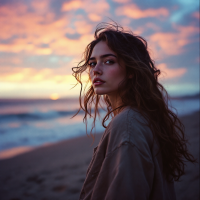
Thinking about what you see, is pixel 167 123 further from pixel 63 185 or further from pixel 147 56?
pixel 63 185

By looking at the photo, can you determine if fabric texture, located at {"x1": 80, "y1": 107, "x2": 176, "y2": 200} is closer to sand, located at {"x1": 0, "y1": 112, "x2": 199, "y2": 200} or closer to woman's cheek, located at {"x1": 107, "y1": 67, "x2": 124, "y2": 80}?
woman's cheek, located at {"x1": 107, "y1": 67, "x2": 124, "y2": 80}

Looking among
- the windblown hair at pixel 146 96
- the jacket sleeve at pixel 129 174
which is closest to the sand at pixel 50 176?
the windblown hair at pixel 146 96

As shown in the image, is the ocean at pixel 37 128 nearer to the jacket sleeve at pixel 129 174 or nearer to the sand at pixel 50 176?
the jacket sleeve at pixel 129 174

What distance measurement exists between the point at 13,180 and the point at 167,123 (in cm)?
473

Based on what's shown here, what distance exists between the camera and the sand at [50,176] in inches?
145

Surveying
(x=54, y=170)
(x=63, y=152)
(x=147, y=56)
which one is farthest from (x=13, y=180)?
(x=147, y=56)

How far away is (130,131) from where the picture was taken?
1.14 meters

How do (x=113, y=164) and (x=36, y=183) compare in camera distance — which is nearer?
(x=113, y=164)

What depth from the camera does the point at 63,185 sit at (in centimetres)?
411

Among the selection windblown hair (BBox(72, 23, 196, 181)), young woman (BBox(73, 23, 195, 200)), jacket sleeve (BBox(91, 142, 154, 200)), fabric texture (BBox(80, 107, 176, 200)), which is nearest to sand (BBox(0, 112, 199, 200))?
windblown hair (BBox(72, 23, 196, 181))

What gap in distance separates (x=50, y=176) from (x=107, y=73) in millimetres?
4108

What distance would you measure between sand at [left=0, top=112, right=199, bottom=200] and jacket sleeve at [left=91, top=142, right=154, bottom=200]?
2.95 meters

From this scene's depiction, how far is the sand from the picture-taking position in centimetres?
369

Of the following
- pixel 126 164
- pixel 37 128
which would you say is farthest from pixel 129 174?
pixel 37 128
